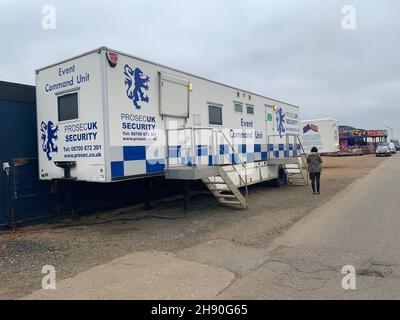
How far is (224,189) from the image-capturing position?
32.8ft

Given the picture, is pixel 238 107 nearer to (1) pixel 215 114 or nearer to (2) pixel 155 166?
(1) pixel 215 114

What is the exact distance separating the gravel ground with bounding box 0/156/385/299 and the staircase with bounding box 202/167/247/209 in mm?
298

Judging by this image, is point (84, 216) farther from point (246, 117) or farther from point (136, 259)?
point (246, 117)

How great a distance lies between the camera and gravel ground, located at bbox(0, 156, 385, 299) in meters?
5.56

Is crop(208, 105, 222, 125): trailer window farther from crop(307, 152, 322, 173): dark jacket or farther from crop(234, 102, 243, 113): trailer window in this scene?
crop(307, 152, 322, 173): dark jacket

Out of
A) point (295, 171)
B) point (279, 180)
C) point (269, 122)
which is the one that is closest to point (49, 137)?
point (269, 122)

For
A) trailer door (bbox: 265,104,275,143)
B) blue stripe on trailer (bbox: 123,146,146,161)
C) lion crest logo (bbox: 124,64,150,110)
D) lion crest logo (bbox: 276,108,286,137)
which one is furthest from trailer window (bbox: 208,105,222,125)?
lion crest logo (bbox: 276,108,286,137)

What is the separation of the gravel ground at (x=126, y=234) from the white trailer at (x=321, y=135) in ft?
55.3

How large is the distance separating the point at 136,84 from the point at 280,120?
8.75 meters

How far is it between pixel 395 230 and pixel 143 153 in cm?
538

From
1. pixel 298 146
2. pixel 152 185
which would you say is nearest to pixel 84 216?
pixel 152 185
